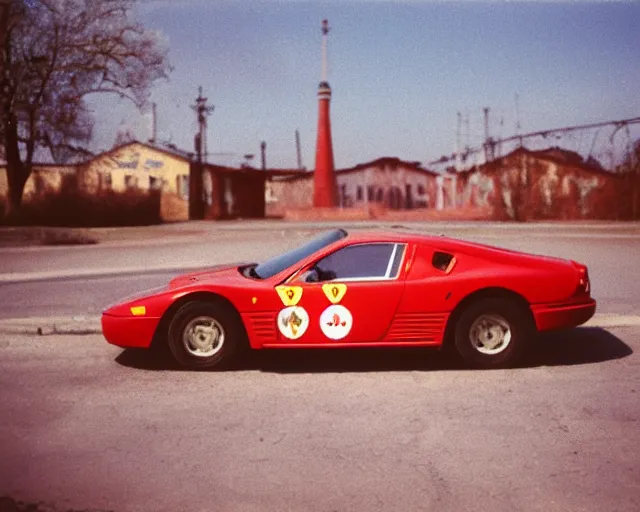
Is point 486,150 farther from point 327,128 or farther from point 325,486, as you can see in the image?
point 325,486

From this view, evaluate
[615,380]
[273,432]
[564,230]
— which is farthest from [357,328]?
[564,230]

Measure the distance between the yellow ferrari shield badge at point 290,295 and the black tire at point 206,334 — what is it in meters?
0.41

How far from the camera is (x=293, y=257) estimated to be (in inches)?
249

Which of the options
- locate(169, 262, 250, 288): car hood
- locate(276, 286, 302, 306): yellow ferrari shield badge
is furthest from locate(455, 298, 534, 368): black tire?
locate(169, 262, 250, 288): car hood

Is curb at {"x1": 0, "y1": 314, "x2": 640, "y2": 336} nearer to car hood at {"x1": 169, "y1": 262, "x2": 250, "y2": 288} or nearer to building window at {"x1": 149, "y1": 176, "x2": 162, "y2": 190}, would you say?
car hood at {"x1": 169, "y1": 262, "x2": 250, "y2": 288}

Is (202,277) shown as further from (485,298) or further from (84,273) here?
(84,273)

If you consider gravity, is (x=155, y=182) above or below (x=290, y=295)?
above

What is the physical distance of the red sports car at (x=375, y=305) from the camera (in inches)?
229

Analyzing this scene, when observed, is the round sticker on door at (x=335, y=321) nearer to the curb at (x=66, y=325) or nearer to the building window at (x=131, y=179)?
the curb at (x=66, y=325)

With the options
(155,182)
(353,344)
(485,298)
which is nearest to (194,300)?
(353,344)

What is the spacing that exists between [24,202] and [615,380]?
2724 centimetres

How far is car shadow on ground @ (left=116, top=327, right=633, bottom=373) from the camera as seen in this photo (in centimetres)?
610

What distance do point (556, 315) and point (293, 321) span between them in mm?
2099

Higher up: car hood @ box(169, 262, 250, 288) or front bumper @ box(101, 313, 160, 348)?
car hood @ box(169, 262, 250, 288)
